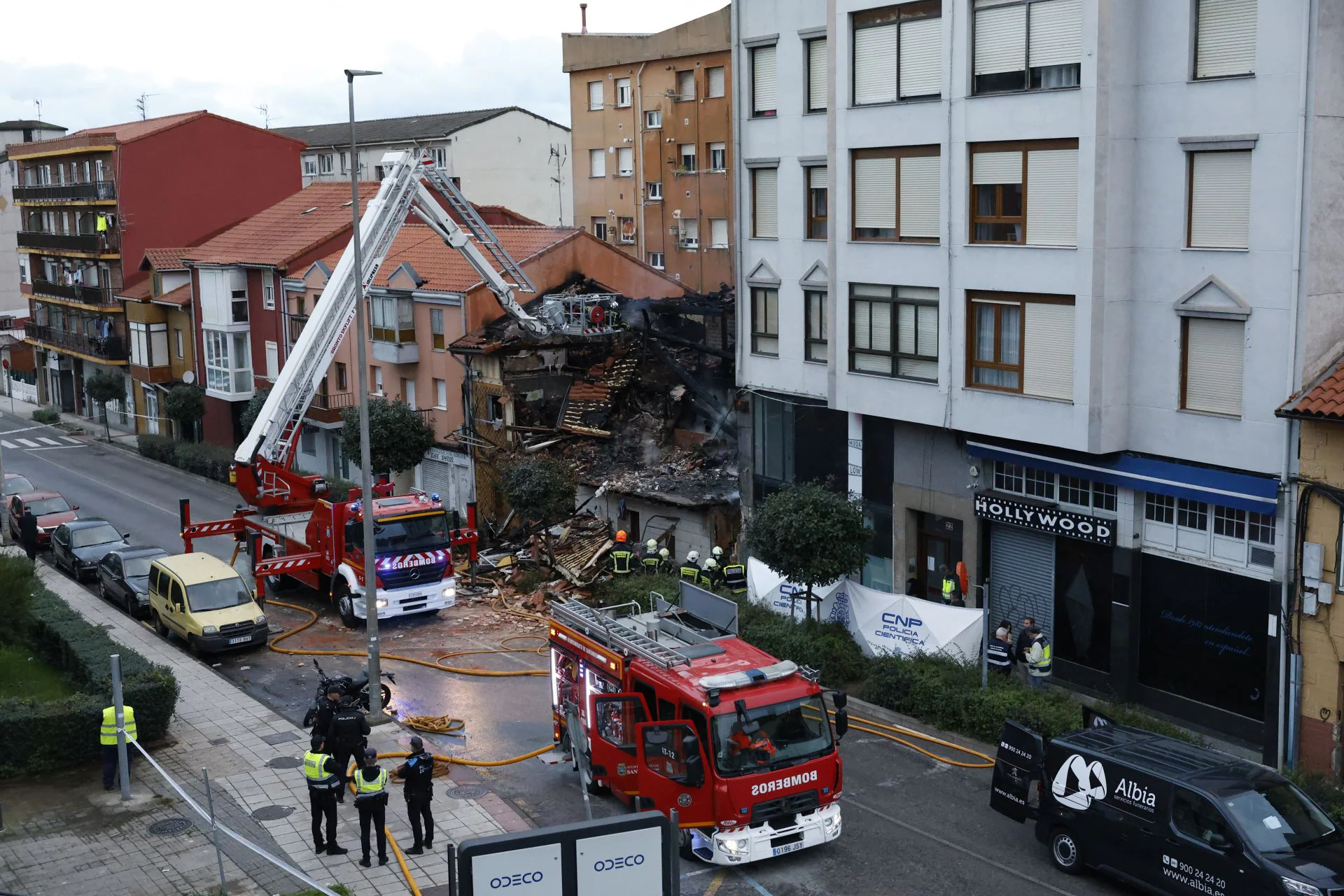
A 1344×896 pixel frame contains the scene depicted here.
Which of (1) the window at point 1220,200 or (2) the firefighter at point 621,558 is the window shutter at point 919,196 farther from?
(2) the firefighter at point 621,558

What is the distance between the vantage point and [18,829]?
56.2 ft

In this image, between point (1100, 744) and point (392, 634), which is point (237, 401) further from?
point (1100, 744)

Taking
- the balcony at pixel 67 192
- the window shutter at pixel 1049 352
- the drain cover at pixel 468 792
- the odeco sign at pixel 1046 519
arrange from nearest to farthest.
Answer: the drain cover at pixel 468 792 < the window shutter at pixel 1049 352 < the odeco sign at pixel 1046 519 < the balcony at pixel 67 192

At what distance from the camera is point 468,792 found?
61.4 ft

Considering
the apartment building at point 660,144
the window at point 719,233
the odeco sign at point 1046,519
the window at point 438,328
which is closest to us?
the odeco sign at point 1046,519

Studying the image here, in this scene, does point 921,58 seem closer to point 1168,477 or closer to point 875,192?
point 875,192

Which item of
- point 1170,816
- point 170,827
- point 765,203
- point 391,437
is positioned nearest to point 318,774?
point 170,827

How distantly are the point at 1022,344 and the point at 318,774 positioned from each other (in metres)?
13.2

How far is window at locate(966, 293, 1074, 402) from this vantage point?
2208 cm

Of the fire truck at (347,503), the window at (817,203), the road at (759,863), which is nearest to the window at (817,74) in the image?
the window at (817,203)

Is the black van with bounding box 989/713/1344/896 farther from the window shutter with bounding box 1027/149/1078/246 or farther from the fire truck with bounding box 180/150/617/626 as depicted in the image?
the fire truck with bounding box 180/150/617/626

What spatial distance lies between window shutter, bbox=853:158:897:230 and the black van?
37.5ft

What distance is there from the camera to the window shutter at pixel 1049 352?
22000 millimetres

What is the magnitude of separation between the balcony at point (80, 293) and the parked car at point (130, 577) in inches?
1239
